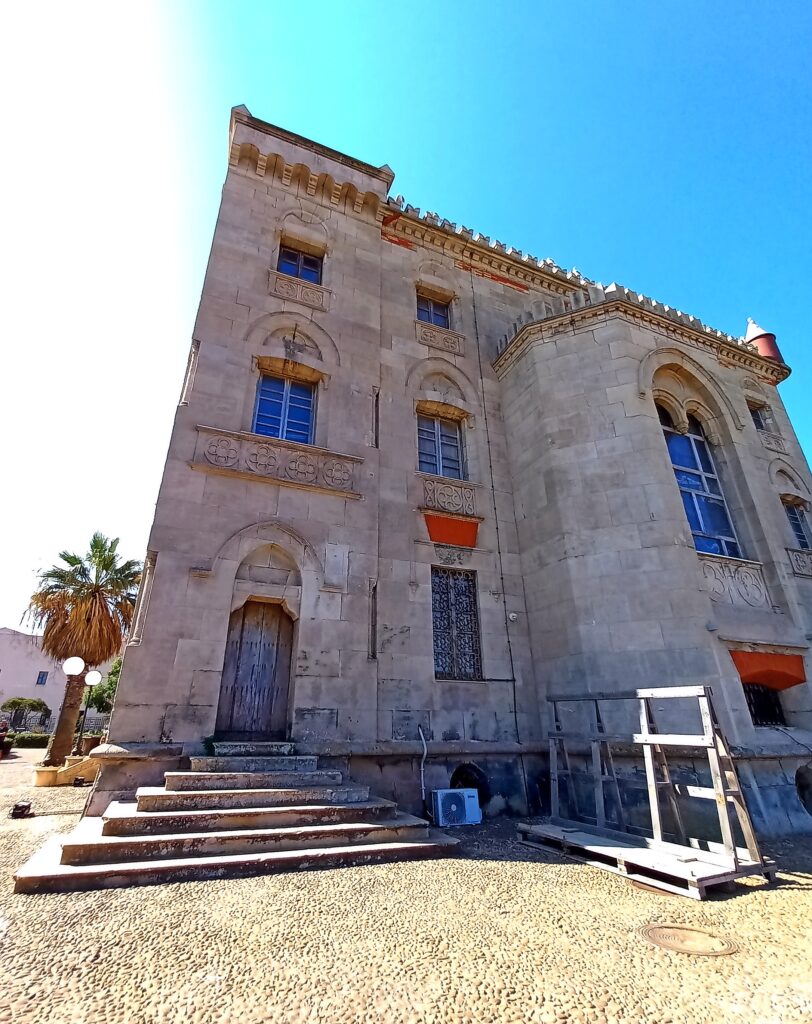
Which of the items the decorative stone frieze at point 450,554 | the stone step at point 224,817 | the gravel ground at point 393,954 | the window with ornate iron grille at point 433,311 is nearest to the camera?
the gravel ground at point 393,954

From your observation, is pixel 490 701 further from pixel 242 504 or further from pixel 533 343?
pixel 533 343

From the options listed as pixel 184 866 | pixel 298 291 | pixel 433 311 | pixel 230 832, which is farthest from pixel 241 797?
pixel 433 311

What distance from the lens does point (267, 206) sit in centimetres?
1308

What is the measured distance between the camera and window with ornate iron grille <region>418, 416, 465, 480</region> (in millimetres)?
12523

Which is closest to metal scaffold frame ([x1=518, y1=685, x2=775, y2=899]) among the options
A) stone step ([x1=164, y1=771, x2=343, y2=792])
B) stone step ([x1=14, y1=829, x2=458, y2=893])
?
stone step ([x1=14, y1=829, x2=458, y2=893])

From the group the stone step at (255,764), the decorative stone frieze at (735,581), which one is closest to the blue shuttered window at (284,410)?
the stone step at (255,764)

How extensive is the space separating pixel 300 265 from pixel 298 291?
1381mm

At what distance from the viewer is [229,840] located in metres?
5.55

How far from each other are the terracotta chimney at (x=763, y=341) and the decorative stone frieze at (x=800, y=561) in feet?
25.1

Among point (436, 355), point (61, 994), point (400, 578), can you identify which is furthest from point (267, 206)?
point (61, 994)

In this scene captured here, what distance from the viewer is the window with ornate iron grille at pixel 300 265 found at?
1301cm

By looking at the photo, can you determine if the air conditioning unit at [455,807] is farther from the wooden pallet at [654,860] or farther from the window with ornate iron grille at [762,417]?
the window with ornate iron grille at [762,417]

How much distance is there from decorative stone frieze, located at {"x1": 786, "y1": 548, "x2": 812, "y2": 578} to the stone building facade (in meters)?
0.10

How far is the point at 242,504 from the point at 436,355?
23.0ft
